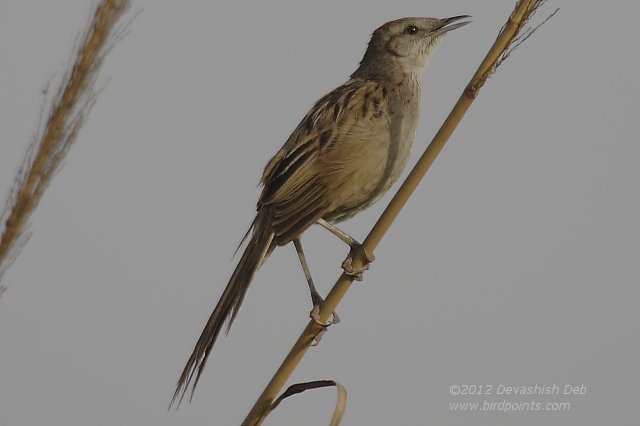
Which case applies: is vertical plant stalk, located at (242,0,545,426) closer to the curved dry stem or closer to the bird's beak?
the curved dry stem

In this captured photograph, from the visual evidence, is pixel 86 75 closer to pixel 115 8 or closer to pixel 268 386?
pixel 115 8

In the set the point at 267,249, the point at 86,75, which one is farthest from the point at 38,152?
the point at 267,249

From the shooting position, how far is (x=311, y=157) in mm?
4637

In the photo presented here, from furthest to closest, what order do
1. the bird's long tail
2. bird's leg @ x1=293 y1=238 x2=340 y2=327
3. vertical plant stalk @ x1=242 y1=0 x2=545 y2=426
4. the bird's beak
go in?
1. the bird's beak
2. bird's leg @ x1=293 y1=238 x2=340 y2=327
3. the bird's long tail
4. vertical plant stalk @ x1=242 y1=0 x2=545 y2=426

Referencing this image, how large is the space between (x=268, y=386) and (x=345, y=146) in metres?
2.15

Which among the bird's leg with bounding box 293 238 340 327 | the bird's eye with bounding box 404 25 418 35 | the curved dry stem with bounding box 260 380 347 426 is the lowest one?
the curved dry stem with bounding box 260 380 347 426

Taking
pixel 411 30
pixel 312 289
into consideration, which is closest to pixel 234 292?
pixel 312 289

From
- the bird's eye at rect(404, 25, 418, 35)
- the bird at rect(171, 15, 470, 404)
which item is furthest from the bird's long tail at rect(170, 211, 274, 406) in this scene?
the bird's eye at rect(404, 25, 418, 35)

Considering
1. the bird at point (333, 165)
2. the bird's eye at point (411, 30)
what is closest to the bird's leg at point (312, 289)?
the bird at point (333, 165)

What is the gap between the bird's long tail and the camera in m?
3.38

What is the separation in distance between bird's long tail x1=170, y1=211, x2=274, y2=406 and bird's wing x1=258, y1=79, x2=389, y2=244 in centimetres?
9

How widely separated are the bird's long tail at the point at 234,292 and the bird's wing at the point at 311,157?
0.29 ft

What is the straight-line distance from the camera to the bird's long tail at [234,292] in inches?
133

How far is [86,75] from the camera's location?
5.48 feet
